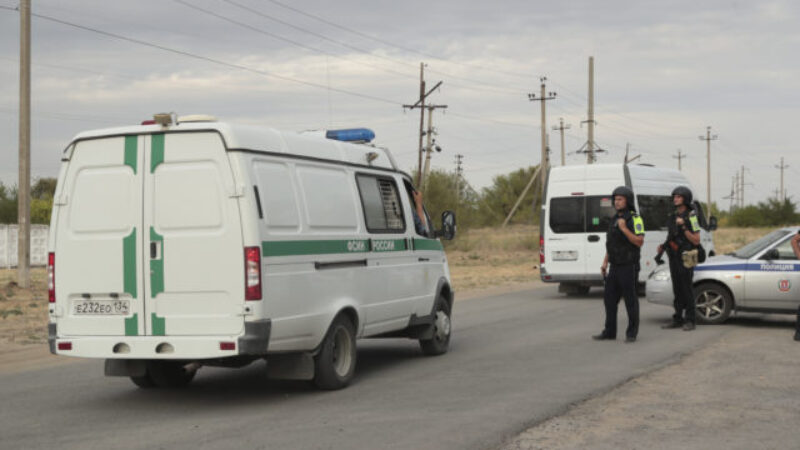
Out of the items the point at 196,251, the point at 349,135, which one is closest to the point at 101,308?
the point at 196,251

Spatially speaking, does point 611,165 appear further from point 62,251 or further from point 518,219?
point 518,219

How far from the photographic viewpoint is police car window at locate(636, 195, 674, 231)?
21.5 meters

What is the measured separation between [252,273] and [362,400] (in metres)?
1.56

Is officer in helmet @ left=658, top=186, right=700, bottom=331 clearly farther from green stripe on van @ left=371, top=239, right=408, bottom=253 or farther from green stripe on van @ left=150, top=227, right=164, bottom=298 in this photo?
green stripe on van @ left=150, top=227, right=164, bottom=298

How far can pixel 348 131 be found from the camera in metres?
10.6

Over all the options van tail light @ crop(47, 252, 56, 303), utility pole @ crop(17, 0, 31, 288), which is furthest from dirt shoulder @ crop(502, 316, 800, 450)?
utility pole @ crop(17, 0, 31, 288)

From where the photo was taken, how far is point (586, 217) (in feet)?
68.6

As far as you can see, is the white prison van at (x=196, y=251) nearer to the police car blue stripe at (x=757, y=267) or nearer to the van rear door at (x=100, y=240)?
the van rear door at (x=100, y=240)

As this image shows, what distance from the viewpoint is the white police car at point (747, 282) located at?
47.2 feet

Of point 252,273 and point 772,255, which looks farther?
point 772,255

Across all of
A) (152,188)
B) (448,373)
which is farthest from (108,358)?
(448,373)

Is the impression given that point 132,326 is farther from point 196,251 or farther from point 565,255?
point 565,255

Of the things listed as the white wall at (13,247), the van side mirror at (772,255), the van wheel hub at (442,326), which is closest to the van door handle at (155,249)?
the van wheel hub at (442,326)

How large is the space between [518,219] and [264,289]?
9649cm
